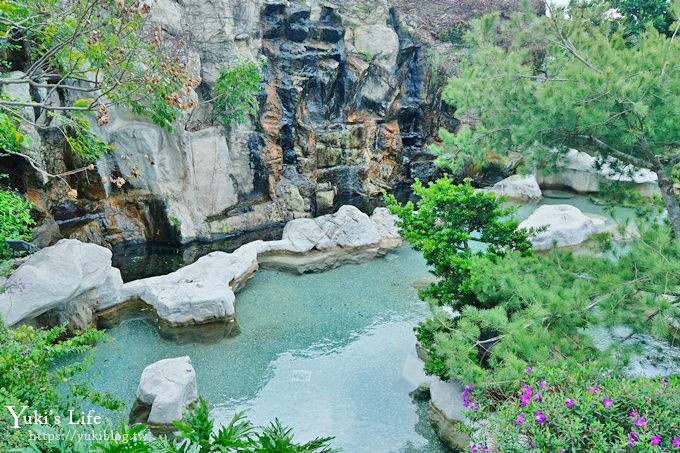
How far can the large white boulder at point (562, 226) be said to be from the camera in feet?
41.2

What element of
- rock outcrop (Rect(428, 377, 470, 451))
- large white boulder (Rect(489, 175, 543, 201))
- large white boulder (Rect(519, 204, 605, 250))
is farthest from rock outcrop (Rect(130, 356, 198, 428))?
large white boulder (Rect(489, 175, 543, 201))

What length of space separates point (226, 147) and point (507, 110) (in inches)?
368

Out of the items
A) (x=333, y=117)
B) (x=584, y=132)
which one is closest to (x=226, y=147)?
(x=333, y=117)

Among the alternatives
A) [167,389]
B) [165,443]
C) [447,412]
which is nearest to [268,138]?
[167,389]

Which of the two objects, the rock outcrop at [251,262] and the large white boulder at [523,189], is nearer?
the rock outcrop at [251,262]

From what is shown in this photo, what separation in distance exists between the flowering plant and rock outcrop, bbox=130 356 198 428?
3.80m

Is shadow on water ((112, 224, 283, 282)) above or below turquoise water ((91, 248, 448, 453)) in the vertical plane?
below

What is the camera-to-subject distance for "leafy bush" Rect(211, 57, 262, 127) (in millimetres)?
12211

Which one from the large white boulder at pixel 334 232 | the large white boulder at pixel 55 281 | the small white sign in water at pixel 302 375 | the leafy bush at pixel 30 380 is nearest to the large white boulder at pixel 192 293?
the large white boulder at pixel 55 281

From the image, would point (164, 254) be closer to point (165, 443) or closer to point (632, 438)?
point (165, 443)

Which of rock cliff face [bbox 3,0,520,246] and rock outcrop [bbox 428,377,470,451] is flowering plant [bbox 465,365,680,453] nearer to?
rock outcrop [bbox 428,377,470,451]

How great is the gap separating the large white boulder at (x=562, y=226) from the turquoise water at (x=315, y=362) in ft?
16.4

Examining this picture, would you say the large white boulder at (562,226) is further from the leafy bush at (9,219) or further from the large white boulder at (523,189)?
the leafy bush at (9,219)

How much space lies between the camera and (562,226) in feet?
41.7
